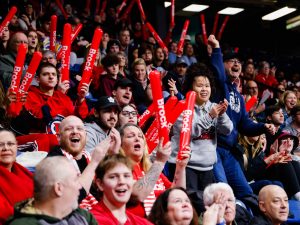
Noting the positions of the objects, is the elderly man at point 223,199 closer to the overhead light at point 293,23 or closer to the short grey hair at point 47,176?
the short grey hair at point 47,176

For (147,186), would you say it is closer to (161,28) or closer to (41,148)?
(41,148)

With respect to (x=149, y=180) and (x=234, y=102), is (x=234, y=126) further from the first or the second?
(x=149, y=180)

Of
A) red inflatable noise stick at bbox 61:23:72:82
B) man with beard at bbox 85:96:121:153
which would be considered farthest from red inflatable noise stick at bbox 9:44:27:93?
man with beard at bbox 85:96:121:153

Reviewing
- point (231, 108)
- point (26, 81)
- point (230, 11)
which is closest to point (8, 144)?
point (26, 81)

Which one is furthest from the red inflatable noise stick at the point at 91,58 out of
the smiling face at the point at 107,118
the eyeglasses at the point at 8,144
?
the eyeglasses at the point at 8,144

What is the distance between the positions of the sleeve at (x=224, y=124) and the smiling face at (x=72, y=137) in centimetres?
138

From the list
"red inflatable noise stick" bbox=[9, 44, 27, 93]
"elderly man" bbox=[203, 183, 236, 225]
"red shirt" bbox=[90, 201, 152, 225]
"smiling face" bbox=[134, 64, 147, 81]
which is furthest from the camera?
"smiling face" bbox=[134, 64, 147, 81]

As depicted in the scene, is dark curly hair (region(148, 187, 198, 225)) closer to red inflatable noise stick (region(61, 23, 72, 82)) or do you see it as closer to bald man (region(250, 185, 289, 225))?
bald man (region(250, 185, 289, 225))

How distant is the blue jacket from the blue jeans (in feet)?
0.28

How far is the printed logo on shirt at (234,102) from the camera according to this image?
6.01 meters

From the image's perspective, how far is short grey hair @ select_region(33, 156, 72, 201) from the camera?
330cm

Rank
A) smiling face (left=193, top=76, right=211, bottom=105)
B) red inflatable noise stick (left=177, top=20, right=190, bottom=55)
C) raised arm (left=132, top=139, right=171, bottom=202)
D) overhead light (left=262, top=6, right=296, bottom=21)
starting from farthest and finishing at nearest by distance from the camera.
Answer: overhead light (left=262, top=6, right=296, bottom=21)
red inflatable noise stick (left=177, top=20, right=190, bottom=55)
smiling face (left=193, top=76, right=211, bottom=105)
raised arm (left=132, top=139, right=171, bottom=202)

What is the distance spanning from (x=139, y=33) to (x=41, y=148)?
6897 mm

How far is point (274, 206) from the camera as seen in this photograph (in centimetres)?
530
